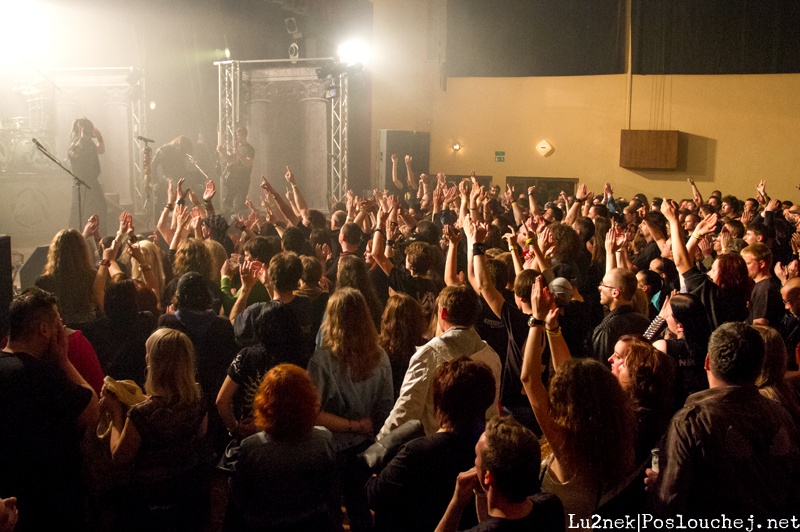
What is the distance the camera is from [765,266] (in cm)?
411

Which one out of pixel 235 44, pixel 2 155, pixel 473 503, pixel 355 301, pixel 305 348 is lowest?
pixel 473 503

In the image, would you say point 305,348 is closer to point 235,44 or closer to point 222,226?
point 222,226

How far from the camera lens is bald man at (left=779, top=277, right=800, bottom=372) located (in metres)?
3.44

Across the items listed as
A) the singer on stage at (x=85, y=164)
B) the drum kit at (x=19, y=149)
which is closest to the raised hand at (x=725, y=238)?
the singer on stage at (x=85, y=164)

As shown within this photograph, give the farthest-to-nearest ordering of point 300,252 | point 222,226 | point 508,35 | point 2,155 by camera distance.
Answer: point 508,35, point 2,155, point 222,226, point 300,252

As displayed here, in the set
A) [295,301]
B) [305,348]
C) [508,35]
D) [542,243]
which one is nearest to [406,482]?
[305,348]

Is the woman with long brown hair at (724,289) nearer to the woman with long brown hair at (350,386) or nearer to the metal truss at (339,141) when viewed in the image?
the woman with long brown hair at (350,386)

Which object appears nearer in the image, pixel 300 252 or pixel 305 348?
pixel 305 348

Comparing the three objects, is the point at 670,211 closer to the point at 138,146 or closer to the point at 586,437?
the point at 586,437

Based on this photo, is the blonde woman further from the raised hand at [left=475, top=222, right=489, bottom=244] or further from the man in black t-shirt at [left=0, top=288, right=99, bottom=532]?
the raised hand at [left=475, top=222, right=489, bottom=244]

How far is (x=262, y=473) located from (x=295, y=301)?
4.27ft

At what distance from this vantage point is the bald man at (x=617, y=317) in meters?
3.25

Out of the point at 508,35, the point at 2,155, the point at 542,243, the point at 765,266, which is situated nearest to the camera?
the point at 765,266

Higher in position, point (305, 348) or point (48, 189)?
point (48, 189)
